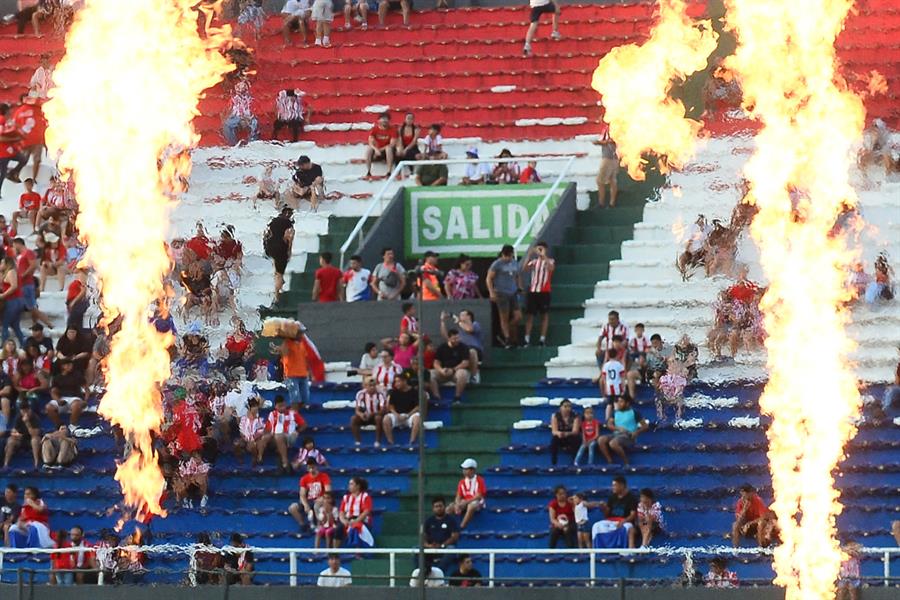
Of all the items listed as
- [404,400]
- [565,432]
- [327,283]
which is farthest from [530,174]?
[565,432]

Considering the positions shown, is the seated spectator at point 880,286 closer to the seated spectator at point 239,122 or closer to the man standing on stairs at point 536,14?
the man standing on stairs at point 536,14

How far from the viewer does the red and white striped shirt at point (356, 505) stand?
25078 millimetres

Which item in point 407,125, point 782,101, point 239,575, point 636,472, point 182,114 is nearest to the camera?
point 239,575

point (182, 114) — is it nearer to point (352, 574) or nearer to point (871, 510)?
point (352, 574)

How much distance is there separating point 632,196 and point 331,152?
4.35 m

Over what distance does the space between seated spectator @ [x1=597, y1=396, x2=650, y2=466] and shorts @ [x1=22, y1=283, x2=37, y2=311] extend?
7611mm

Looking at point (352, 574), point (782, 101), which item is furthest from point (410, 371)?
point (782, 101)

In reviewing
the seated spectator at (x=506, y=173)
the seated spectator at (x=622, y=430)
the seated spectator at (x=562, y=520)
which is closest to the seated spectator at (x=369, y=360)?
the seated spectator at (x=622, y=430)

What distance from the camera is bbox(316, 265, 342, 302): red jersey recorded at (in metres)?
28.9

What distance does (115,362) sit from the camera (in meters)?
27.6

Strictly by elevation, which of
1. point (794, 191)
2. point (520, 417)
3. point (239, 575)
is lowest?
point (239, 575)

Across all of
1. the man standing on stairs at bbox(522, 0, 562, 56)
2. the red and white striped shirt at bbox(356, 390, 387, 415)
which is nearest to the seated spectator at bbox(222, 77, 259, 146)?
the man standing on stairs at bbox(522, 0, 562, 56)

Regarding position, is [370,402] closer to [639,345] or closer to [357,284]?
[357,284]

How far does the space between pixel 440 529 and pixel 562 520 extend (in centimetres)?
122
